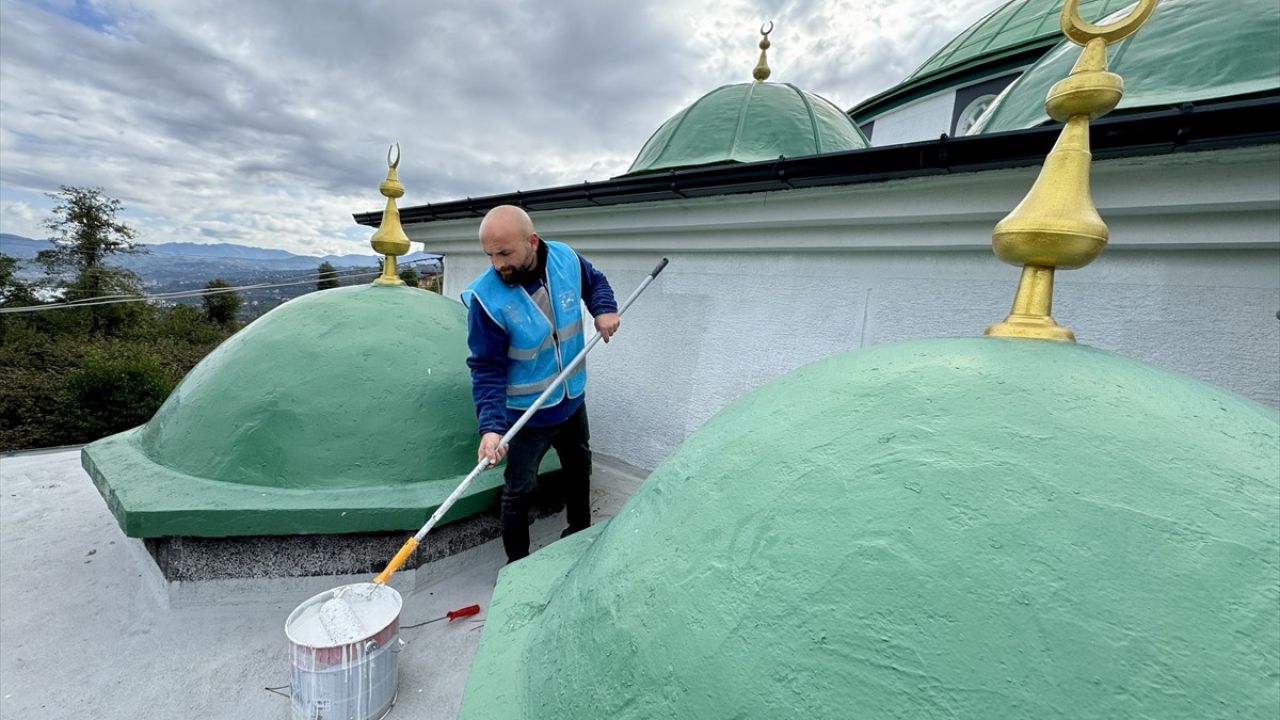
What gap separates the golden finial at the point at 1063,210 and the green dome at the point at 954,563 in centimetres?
22

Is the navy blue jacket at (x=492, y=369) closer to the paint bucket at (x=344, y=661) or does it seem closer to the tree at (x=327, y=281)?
the paint bucket at (x=344, y=661)

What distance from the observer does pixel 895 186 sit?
2.98m

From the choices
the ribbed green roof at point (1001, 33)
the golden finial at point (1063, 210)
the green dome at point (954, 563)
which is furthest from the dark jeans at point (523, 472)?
the ribbed green roof at point (1001, 33)

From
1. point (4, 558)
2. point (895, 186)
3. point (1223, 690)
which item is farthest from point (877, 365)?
point (4, 558)

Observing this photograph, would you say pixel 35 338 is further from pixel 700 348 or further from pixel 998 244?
pixel 998 244

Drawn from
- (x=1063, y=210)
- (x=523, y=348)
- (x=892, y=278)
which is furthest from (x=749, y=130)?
(x=1063, y=210)

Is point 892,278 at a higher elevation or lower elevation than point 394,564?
higher

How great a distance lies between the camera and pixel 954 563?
900 mm

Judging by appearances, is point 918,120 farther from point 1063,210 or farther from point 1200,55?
point 1063,210

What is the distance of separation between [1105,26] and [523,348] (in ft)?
8.52

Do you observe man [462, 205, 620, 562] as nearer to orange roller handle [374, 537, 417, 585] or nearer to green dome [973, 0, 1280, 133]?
orange roller handle [374, 537, 417, 585]

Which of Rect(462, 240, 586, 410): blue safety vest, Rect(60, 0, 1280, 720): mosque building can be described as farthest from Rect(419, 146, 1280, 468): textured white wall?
Rect(462, 240, 586, 410): blue safety vest

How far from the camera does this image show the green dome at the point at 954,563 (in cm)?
80

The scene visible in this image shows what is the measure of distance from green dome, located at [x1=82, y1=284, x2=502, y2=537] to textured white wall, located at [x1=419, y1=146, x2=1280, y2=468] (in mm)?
1780
